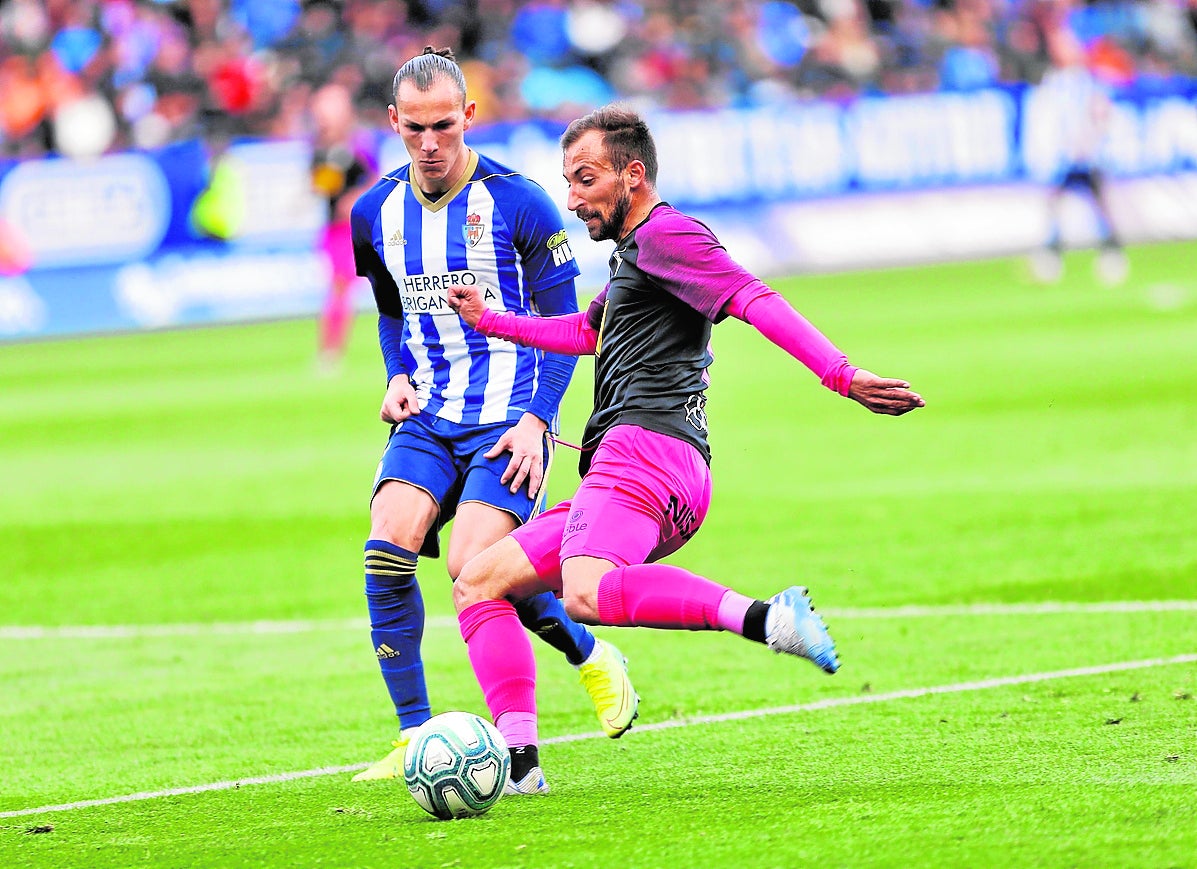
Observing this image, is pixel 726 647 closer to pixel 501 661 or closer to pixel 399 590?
pixel 399 590

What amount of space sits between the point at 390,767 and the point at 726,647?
2368 millimetres

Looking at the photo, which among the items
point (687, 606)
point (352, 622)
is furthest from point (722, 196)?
point (687, 606)

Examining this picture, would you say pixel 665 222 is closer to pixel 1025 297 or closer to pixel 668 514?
Answer: pixel 668 514

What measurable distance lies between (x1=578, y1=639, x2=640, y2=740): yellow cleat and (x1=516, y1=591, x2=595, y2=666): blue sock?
169mm

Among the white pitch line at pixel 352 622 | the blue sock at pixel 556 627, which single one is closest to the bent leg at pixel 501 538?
the blue sock at pixel 556 627

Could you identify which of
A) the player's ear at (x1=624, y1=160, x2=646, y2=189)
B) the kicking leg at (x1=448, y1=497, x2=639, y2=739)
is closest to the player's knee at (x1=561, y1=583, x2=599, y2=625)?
the kicking leg at (x1=448, y1=497, x2=639, y2=739)

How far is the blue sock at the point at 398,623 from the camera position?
5727 mm

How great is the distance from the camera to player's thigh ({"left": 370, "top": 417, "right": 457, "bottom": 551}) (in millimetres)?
5719

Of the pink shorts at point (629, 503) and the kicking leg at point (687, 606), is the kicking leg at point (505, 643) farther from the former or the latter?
the kicking leg at point (687, 606)

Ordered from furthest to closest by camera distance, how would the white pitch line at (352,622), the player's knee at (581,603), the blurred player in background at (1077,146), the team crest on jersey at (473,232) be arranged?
the blurred player in background at (1077,146) < the white pitch line at (352,622) < the team crest on jersey at (473,232) < the player's knee at (581,603)

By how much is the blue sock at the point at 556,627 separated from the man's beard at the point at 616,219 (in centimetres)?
130

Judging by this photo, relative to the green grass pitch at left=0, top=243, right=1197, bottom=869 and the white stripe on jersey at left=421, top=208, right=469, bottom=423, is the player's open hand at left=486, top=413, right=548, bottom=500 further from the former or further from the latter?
the green grass pitch at left=0, top=243, right=1197, bottom=869

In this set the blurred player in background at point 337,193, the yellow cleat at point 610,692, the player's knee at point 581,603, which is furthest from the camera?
the blurred player in background at point 337,193

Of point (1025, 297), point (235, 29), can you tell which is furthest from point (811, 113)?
point (235, 29)
